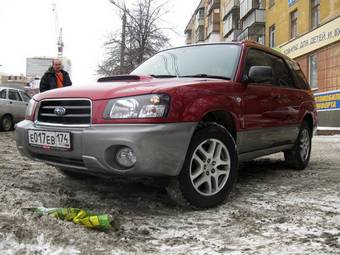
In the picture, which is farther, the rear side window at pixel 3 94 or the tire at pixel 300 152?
the rear side window at pixel 3 94

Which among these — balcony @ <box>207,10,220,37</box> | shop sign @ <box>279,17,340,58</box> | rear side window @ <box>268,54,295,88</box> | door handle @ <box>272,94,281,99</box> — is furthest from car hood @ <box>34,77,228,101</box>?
balcony @ <box>207,10,220,37</box>

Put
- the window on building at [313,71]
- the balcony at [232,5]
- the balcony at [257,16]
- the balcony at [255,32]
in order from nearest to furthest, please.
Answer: the window on building at [313,71] → the balcony at [257,16] → the balcony at [255,32] → the balcony at [232,5]

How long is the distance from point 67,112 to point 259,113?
1.97 m

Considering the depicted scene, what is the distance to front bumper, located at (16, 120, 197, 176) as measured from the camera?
3.26 metres

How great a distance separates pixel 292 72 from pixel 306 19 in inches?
630

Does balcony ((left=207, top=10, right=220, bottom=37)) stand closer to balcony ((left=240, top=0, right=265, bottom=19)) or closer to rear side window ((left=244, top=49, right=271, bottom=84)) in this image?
balcony ((left=240, top=0, right=265, bottom=19))

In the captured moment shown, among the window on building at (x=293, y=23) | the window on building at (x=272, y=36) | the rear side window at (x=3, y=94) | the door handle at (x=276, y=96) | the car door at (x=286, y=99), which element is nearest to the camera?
the door handle at (x=276, y=96)

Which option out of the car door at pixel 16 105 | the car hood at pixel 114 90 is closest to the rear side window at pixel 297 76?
the car hood at pixel 114 90

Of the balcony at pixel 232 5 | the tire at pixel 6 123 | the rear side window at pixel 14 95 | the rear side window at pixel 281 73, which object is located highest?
the balcony at pixel 232 5

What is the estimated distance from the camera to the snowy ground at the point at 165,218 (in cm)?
272

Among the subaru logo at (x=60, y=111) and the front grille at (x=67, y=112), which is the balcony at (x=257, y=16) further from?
the subaru logo at (x=60, y=111)

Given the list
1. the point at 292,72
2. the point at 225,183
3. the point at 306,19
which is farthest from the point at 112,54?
the point at 225,183

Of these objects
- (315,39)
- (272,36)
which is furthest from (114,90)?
(272,36)

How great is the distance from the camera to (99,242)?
8.97 feet
